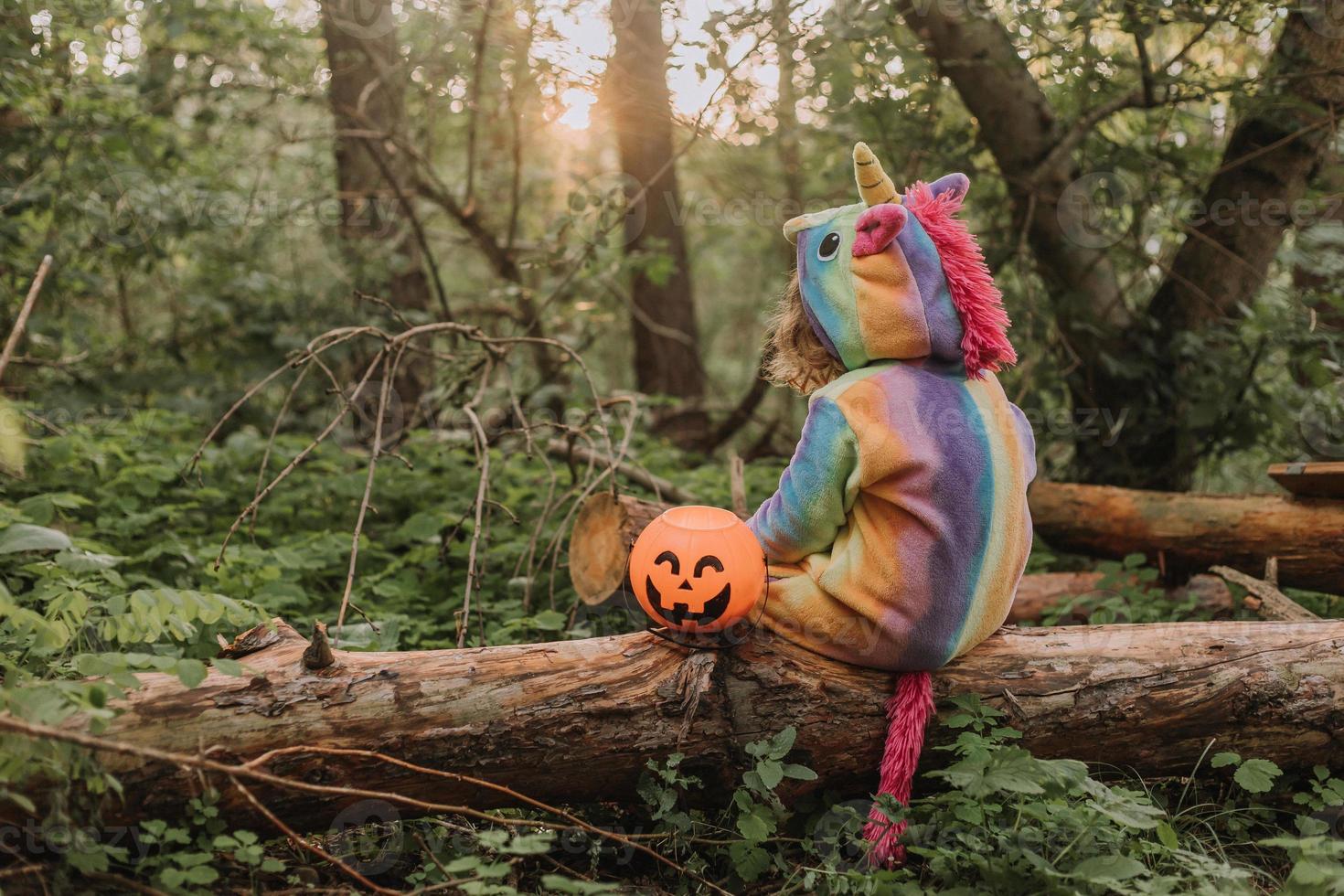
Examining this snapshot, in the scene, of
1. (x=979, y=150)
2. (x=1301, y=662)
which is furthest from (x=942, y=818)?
(x=979, y=150)

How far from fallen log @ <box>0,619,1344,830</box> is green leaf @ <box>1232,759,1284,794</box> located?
166 millimetres

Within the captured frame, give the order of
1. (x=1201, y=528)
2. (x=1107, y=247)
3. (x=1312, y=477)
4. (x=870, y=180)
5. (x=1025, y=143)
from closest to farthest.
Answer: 1. (x=870, y=180)
2. (x=1312, y=477)
3. (x=1201, y=528)
4. (x=1025, y=143)
5. (x=1107, y=247)

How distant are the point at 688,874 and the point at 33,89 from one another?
4.98m

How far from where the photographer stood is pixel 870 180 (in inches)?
104

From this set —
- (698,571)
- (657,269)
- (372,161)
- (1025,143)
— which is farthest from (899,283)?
(372,161)

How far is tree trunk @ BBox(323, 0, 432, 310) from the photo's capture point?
6.19m

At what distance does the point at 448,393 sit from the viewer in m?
4.86

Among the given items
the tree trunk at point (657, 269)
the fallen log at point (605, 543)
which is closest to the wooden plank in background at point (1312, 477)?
the fallen log at point (605, 543)

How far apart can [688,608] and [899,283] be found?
100 centimetres

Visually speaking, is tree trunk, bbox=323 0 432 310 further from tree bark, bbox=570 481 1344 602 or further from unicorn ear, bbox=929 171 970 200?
unicorn ear, bbox=929 171 970 200

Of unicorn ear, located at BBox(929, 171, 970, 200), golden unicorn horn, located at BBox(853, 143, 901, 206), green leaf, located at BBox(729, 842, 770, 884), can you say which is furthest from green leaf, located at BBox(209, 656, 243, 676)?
unicorn ear, located at BBox(929, 171, 970, 200)

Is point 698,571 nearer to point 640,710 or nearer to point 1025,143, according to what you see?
point 640,710

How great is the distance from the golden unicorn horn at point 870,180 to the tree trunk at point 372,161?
400cm

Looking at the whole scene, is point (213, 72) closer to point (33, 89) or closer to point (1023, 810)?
point (33, 89)
